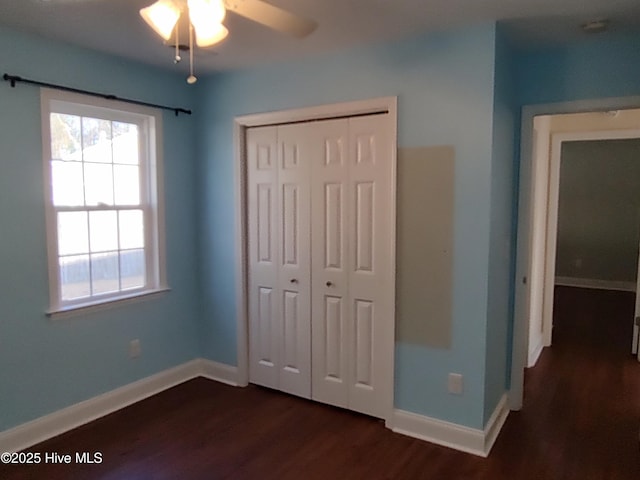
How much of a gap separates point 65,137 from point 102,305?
1136mm

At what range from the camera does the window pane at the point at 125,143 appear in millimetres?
3436

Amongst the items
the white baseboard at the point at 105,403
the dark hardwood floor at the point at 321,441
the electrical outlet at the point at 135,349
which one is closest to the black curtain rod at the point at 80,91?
the electrical outlet at the point at 135,349

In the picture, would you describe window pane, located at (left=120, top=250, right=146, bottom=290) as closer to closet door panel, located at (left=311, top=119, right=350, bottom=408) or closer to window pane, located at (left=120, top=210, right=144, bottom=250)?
window pane, located at (left=120, top=210, right=144, bottom=250)

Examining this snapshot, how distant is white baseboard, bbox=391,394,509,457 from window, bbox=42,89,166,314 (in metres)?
2.05

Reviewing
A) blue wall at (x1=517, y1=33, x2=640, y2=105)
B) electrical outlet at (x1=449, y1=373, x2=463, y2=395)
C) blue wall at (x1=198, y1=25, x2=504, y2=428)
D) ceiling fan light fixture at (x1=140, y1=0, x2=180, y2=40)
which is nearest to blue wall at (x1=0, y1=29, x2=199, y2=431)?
blue wall at (x1=198, y1=25, x2=504, y2=428)

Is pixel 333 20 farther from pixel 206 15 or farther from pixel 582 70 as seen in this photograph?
pixel 582 70

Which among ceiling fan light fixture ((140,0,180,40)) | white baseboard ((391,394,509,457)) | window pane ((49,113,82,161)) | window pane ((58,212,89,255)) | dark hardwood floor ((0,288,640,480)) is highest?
ceiling fan light fixture ((140,0,180,40))

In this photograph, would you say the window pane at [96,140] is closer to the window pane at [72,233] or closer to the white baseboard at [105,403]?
the window pane at [72,233]

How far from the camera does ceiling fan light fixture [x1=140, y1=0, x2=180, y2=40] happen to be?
5.30ft

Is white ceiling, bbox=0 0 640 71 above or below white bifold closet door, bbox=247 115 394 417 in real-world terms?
above

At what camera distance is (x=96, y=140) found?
10.8 ft

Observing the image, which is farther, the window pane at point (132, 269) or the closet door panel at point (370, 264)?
the window pane at point (132, 269)

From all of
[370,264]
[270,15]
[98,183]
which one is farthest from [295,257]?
[270,15]

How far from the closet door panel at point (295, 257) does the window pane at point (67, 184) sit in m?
1.35
